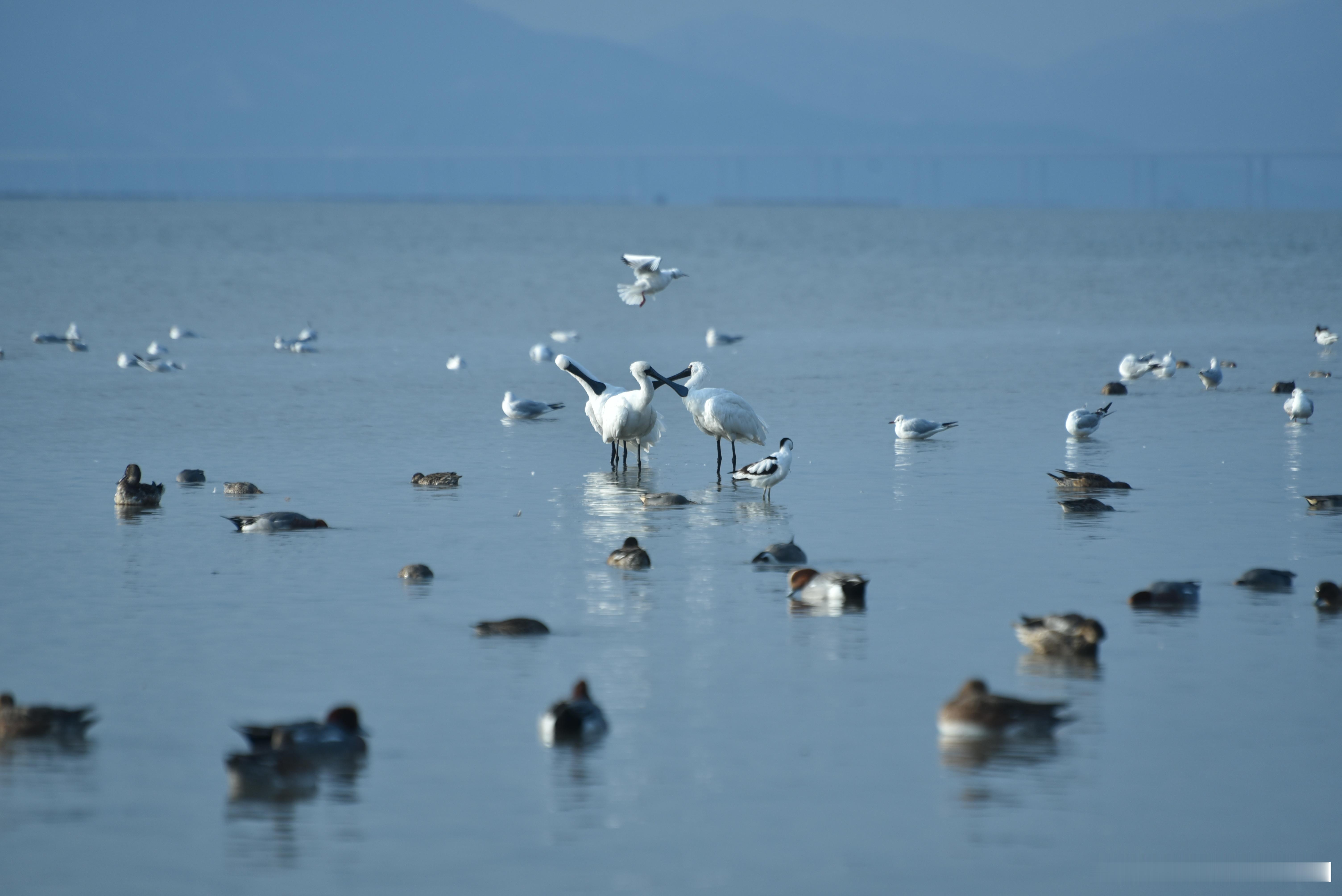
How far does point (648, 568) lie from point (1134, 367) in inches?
606

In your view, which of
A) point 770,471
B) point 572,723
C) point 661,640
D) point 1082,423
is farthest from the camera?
point 1082,423

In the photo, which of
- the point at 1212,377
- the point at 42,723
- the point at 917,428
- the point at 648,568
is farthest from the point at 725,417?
the point at 1212,377

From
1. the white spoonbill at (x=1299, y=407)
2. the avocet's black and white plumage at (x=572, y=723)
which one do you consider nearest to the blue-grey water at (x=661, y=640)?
the avocet's black and white plumage at (x=572, y=723)

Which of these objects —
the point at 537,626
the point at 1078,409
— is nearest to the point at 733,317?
the point at 1078,409

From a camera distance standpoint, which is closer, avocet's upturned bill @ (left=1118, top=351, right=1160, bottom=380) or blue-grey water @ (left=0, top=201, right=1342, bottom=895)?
blue-grey water @ (left=0, top=201, right=1342, bottom=895)

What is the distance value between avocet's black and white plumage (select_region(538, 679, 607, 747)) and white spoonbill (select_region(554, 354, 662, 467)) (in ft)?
29.0

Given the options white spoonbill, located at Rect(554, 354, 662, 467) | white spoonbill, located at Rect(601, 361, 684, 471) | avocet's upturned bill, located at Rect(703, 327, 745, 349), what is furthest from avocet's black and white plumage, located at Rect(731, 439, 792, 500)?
avocet's upturned bill, located at Rect(703, 327, 745, 349)

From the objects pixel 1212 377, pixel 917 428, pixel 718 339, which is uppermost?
pixel 718 339

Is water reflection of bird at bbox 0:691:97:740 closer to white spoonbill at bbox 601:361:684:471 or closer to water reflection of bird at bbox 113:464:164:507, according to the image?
water reflection of bird at bbox 113:464:164:507

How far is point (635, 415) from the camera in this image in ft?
54.1

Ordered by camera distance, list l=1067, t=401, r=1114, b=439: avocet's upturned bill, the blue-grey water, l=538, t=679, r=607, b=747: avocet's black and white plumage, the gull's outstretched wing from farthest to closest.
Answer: l=1067, t=401, r=1114, b=439: avocet's upturned bill
the gull's outstretched wing
l=538, t=679, r=607, b=747: avocet's black and white plumage
the blue-grey water

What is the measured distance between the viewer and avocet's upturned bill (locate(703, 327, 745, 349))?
34.7 meters

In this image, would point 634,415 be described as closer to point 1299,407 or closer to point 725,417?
point 725,417

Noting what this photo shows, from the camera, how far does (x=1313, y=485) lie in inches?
605
